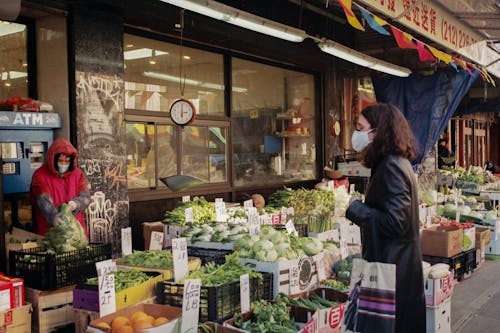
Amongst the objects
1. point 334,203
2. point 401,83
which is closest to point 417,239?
point 334,203

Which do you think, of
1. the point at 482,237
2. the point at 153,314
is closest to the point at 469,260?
the point at 482,237

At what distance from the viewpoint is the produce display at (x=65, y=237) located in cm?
440

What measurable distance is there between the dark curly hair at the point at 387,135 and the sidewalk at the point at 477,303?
10.5 feet

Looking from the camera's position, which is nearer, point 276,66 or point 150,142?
point 150,142

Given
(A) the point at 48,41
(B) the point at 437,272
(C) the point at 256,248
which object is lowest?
(B) the point at 437,272

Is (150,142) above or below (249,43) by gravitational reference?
below

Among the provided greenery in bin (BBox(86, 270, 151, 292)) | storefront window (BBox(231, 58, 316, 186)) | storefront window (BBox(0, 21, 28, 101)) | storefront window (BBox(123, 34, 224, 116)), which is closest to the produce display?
greenery in bin (BBox(86, 270, 151, 292))

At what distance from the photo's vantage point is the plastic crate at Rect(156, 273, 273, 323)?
375 cm

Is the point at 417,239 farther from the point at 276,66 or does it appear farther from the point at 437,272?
the point at 276,66

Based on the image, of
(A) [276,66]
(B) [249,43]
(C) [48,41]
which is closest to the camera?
(C) [48,41]

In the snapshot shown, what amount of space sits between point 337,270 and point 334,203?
2.47 meters

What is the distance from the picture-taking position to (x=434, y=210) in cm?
928

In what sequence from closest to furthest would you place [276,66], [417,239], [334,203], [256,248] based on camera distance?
[417,239] → [256,248] → [334,203] → [276,66]

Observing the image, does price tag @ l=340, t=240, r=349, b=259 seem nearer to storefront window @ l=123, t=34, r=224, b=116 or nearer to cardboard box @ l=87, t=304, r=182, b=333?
cardboard box @ l=87, t=304, r=182, b=333
